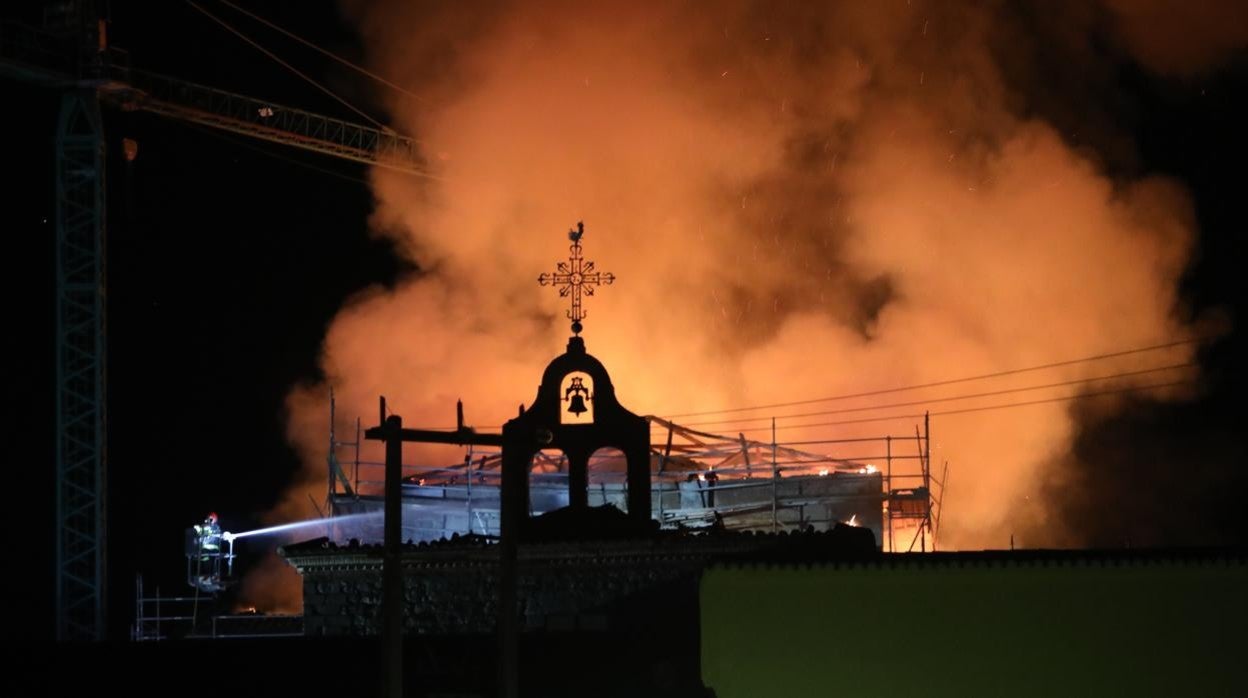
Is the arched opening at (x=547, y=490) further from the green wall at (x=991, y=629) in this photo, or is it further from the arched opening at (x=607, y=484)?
the green wall at (x=991, y=629)

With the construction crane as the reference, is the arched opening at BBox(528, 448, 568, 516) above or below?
below

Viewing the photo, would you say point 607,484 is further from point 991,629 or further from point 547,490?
point 991,629

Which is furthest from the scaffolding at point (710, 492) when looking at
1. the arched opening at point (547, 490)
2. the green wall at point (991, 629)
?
the green wall at point (991, 629)

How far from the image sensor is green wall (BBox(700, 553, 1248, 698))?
83.3 ft

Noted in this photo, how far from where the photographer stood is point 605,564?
28.7 meters

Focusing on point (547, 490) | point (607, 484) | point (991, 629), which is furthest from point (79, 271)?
point (991, 629)

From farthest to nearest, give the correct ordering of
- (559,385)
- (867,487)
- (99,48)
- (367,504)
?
(99,48) < (367,504) < (867,487) < (559,385)

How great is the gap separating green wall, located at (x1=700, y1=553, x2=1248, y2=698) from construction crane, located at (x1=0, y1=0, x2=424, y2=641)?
2664 cm

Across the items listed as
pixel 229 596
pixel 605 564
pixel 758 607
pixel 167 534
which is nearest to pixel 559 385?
pixel 605 564

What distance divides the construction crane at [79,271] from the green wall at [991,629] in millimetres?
26635

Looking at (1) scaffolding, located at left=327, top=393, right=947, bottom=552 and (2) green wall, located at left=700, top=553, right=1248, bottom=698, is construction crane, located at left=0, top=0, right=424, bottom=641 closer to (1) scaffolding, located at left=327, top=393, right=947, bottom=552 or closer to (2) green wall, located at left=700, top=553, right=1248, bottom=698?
(1) scaffolding, located at left=327, top=393, right=947, bottom=552

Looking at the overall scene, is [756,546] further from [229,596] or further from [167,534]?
[167,534]

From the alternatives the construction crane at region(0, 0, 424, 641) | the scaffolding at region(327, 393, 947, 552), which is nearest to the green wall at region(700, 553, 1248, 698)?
the scaffolding at region(327, 393, 947, 552)

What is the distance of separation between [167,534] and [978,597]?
112ft
